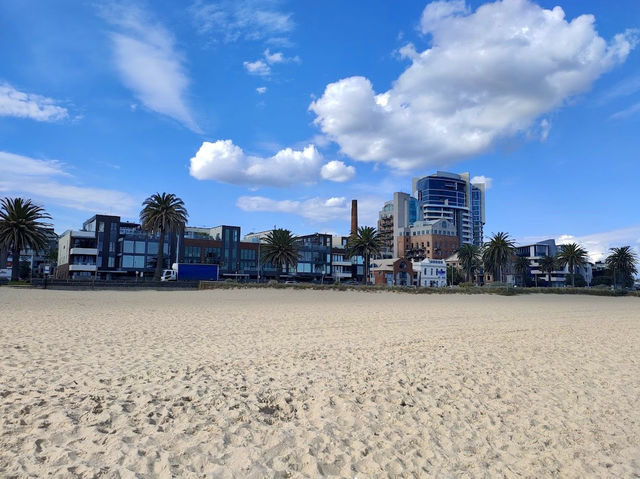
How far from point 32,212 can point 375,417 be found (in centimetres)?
7043

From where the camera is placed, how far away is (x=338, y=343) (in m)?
16.0

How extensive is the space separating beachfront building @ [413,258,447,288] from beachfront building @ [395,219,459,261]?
53279 millimetres

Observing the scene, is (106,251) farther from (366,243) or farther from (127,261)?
(366,243)

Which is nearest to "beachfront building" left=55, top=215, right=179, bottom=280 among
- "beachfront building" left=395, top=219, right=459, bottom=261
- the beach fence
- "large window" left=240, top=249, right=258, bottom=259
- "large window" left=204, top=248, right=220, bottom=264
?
"large window" left=204, top=248, right=220, bottom=264

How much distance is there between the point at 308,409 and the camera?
846 cm

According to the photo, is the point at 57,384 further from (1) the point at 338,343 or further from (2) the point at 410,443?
(1) the point at 338,343

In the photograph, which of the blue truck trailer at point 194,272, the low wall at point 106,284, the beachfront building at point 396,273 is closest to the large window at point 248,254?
the beachfront building at point 396,273

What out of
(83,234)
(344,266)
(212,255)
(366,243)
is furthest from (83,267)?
(344,266)

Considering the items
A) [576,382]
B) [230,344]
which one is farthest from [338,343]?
[576,382]

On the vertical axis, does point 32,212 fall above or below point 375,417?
above

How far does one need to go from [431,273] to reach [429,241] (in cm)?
6201

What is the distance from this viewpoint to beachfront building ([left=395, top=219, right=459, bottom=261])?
18725 centimetres

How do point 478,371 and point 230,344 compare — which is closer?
point 478,371

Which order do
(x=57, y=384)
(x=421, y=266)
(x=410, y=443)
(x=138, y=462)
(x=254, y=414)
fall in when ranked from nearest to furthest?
(x=138, y=462) → (x=410, y=443) → (x=254, y=414) → (x=57, y=384) → (x=421, y=266)
